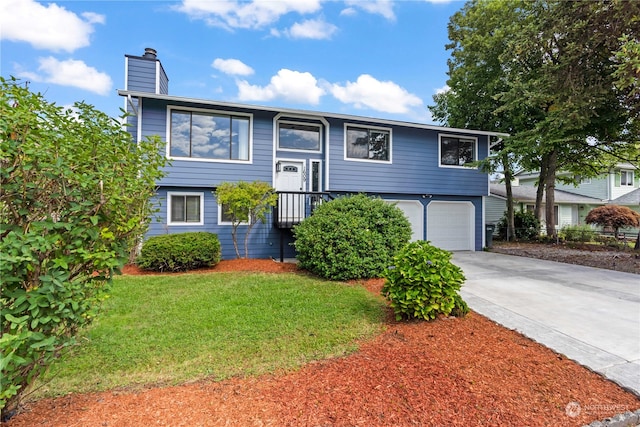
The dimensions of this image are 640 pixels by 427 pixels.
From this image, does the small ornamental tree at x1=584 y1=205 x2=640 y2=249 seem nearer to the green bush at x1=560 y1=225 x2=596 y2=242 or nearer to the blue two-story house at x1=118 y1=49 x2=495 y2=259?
the green bush at x1=560 y1=225 x2=596 y2=242

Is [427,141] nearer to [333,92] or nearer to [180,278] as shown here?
[333,92]

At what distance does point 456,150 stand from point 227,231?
9049 millimetres

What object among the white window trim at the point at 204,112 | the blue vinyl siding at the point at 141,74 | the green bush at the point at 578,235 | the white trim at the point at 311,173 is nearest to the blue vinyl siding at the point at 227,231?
the white window trim at the point at 204,112

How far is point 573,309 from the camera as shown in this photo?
4.74 metres

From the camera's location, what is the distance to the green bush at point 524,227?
53.3 ft

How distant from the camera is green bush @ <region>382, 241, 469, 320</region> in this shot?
12.6 ft

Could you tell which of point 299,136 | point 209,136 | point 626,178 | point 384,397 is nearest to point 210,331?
point 384,397

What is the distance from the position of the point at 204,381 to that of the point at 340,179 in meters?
8.33

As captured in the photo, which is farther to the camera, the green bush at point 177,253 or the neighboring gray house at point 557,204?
the neighboring gray house at point 557,204

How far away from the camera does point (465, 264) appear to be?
8.95 metres

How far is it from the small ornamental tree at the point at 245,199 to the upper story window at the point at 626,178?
28661 millimetres

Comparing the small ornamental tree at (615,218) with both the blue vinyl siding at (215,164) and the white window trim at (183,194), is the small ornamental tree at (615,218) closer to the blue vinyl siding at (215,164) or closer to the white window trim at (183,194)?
the blue vinyl siding at (215,164)

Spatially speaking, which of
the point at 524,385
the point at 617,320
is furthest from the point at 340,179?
the point at 524,385

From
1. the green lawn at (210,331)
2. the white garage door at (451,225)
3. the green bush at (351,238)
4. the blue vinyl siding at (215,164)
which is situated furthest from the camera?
the white garage door at (451,225)
